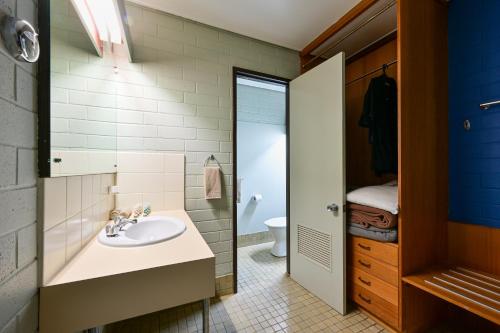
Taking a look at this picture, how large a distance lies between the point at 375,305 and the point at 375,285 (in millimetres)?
146

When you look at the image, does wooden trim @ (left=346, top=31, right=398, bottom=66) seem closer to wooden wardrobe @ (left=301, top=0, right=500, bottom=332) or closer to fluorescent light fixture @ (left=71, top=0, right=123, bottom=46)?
wooden wardrobe @ (left=301, top=0, right=500, bottom=332)

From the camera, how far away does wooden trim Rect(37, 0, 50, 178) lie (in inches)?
25.0

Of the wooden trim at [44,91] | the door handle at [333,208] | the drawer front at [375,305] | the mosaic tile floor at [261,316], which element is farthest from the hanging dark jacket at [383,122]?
the wooden trim at [44,91]

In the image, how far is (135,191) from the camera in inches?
63.3

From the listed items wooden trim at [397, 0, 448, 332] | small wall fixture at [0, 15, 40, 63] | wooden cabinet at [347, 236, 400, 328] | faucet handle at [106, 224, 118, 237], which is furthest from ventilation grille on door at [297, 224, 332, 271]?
small wall fixture at [0, 15, 40, 63]

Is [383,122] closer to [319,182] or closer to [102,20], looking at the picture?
[319,182]

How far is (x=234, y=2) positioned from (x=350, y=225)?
1.95m

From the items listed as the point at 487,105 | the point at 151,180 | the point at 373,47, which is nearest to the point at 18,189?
the point at 151,180

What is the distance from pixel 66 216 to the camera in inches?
31.4

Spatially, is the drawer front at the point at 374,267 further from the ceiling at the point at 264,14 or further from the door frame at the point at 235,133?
the ceiling at the point at 264,14

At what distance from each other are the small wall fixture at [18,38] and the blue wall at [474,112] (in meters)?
2.31

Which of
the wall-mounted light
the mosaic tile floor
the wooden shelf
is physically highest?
the wall-mounted light

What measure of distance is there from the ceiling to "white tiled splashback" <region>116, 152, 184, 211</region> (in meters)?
1.17

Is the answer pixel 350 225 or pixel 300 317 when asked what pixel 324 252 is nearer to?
pixel 350 225
